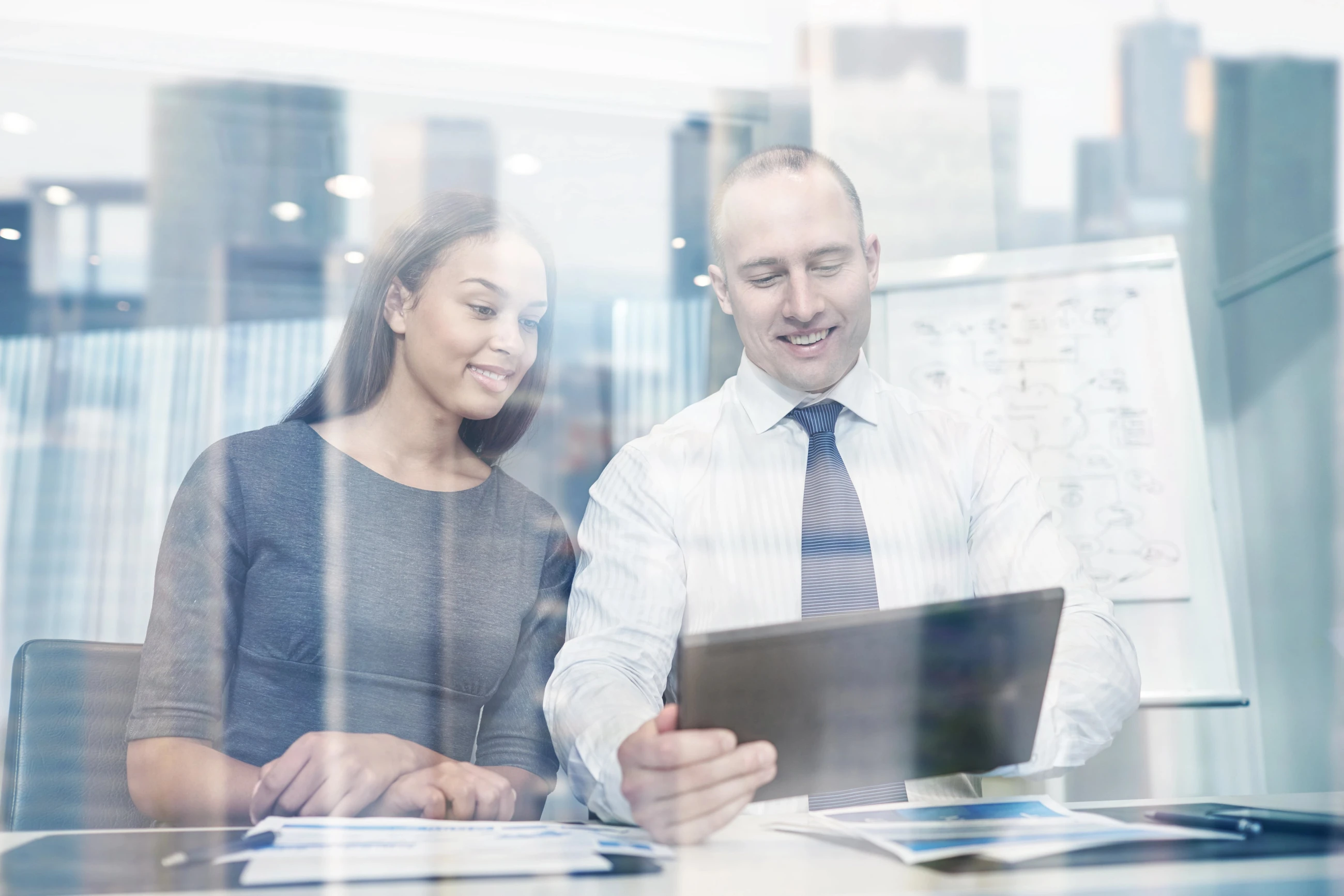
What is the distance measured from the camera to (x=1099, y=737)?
1016 mm

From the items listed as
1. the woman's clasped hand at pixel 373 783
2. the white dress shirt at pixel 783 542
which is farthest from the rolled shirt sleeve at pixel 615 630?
the woman's clasped hand at pixel 373 783

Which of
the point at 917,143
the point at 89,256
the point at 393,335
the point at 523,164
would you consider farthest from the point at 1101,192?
the point at 89,256

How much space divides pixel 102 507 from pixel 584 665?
836 millimetres

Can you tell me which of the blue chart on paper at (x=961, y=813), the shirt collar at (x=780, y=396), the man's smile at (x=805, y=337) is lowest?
the blue chart on paper at (x=961, y=813)

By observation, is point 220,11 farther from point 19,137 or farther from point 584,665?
point 584,665

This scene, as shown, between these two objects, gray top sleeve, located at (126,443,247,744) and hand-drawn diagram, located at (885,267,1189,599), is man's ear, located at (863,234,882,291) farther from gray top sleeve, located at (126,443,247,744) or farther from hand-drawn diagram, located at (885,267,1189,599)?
gray top sleeve, located at (126,443,247,744)

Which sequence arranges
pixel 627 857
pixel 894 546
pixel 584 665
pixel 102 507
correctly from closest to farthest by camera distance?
pixel 627 857, pixel 584 665, pixel 894 546, pixel 102 507

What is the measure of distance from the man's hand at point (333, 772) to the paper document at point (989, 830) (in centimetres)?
50

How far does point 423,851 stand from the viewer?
0.63 metres

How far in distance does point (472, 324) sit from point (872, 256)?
59cm

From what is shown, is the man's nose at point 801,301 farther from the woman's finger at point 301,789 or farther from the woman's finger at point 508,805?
the woman's finger at point 301,789

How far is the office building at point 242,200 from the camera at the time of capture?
1.32 meters

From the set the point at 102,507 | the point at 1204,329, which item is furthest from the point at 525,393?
the point at 1204,329

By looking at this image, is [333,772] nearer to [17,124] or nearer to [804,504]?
[804,504]
